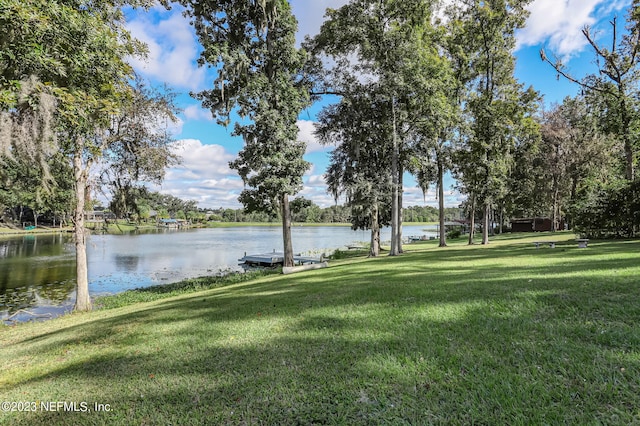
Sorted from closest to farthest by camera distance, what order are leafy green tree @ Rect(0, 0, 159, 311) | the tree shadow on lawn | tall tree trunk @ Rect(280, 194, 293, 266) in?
the tree shadow on lawn, leafy green tree @ Rect(0, 0, 159, 311), tall tree trunk @ Rect(280, 194, 293, 266)

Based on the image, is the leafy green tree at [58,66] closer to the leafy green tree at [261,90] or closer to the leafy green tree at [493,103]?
the leafy green tree at [261,90]

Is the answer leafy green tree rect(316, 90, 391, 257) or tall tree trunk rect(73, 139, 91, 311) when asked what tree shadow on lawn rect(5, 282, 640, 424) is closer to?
tall tree trunk rect(73, 139, 91, 311)

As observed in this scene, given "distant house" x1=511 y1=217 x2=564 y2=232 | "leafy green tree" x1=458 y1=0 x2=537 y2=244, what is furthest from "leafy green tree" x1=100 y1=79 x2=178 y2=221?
"distant house" x1=511 y1=217 x2=564 y2=232

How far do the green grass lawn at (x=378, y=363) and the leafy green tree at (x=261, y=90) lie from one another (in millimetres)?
9489

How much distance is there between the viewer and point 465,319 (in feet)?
13.1

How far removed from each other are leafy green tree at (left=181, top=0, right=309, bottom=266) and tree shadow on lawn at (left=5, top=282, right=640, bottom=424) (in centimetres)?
1030

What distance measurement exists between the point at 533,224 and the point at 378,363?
43.3 meters

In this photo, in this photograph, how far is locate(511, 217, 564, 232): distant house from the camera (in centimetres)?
3719

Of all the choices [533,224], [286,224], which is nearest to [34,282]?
[286,224]

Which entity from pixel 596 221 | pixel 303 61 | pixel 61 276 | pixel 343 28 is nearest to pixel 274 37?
pixel 303 61

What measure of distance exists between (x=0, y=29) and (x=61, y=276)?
66.7 ft

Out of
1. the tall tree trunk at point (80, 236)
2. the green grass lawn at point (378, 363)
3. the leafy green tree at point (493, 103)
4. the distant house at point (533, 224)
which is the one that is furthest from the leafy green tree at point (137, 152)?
the distant house at point (533, 224)

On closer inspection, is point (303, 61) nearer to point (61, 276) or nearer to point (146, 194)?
point (146, 194)

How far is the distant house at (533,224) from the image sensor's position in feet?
122
